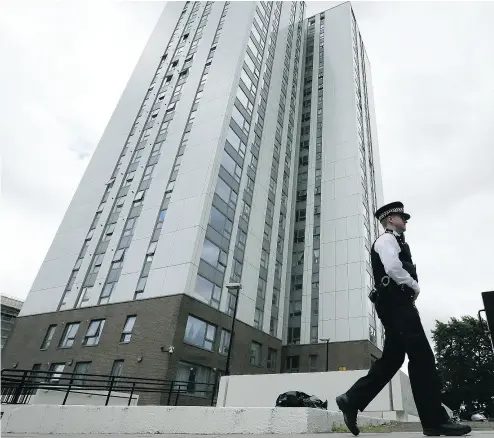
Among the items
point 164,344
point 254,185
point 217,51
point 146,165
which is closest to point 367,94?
point 217,51

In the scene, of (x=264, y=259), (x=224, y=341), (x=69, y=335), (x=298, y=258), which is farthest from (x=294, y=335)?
(x=69, y=335)

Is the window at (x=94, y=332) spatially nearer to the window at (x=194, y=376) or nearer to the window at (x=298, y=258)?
the window at (x=194, y=376)

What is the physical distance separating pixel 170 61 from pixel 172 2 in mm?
14054

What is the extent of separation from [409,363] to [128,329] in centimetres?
2331

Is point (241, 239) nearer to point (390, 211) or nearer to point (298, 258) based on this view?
point (298, 258)

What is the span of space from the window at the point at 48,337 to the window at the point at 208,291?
11.4 metres

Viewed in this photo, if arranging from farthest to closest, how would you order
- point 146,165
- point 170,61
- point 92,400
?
point 170,61 < point 146,165 < point 92,400

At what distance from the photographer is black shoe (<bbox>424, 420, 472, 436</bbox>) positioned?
3240 mm

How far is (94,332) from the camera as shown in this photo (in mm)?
25578

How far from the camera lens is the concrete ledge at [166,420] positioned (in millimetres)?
5457

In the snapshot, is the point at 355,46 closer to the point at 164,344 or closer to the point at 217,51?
the point at 217,51

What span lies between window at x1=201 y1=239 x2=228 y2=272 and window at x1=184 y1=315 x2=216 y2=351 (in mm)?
4101

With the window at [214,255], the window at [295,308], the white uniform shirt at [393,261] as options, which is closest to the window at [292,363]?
the window at [295,308]

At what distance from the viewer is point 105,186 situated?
34312mm
